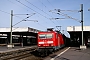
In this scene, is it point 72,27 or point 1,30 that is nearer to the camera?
point 72,27

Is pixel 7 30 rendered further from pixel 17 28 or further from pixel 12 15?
pixel 12 15

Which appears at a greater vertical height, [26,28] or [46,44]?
[26,28]

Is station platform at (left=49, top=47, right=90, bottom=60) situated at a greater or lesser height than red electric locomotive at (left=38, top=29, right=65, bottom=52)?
lesser

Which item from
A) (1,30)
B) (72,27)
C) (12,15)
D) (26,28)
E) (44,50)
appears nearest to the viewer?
(44,50)

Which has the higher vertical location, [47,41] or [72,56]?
[47,41]

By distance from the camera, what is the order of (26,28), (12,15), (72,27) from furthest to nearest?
(26,28) → (72,27) → (12,15)

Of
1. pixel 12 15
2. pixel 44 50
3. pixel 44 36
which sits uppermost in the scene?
pixel 12 15

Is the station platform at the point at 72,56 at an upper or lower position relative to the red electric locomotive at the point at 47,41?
lower

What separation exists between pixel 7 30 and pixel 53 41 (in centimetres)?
3174

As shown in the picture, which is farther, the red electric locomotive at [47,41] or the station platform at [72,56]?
the red electric locomotive at [47,41]

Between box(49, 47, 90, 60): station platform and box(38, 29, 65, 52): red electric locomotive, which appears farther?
box(38, 29, 65, 52): red electric locomotive

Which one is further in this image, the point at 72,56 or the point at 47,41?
the point at 47,41

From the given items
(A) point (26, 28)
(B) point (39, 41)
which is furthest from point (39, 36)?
(A) point (26, 28)

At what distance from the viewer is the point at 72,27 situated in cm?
4269
